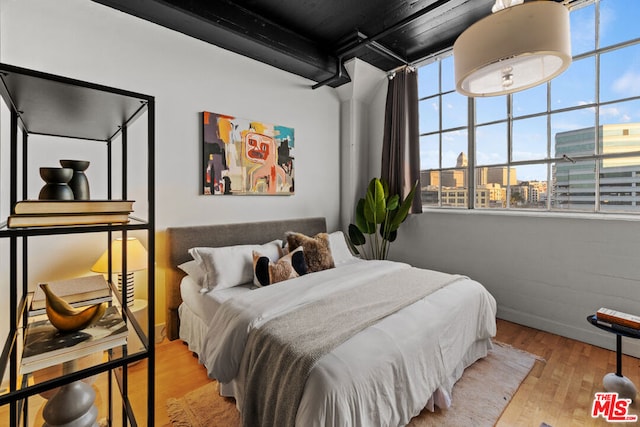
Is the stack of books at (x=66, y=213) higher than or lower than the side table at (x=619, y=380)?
higher

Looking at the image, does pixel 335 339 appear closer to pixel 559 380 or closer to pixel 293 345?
pixel 293 345

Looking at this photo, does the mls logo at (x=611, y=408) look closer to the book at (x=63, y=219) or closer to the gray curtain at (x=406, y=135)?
the gray curtain at (x=406, y=135)

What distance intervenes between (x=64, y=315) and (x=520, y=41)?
1.84m

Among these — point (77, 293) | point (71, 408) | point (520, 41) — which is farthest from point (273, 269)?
point (520, 41)

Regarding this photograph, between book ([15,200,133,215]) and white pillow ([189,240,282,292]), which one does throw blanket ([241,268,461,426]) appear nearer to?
white pillow ([189,240,282,292])

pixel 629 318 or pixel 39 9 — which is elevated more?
pixel 39 9

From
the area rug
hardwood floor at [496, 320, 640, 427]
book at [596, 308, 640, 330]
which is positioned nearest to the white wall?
the area rug

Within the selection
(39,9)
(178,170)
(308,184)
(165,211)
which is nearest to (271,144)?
(308,184)

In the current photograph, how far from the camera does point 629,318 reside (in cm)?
180

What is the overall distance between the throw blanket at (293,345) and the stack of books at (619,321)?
1.13 m

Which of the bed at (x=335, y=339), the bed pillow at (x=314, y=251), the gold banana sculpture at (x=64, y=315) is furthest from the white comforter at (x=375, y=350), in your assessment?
the gold banana sculpture at (x=64, y=315)

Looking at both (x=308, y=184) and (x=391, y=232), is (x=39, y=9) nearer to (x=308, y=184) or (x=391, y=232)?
(x=308, y=184)

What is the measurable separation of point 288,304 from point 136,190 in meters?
1.62

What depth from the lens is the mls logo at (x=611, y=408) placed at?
167 cm
